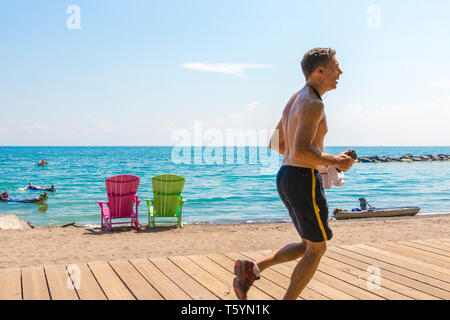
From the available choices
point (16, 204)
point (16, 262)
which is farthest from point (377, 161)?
point (16, 262)

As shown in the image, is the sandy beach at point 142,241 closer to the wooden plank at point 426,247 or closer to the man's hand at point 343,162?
the wooden plank at point 426,247

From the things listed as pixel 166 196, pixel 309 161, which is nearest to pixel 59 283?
pixel 309 161

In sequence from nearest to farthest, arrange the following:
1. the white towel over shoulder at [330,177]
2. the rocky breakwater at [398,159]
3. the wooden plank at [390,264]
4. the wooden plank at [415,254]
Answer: the white towel over shoulder at [330,177]
the wooden plank at [390,264]
the wooden plank at [415,254]
the rocky breakwater at [398,159]

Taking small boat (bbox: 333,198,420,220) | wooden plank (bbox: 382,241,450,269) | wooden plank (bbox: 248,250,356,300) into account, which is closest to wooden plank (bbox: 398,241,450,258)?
wooden plank (bbox: 382,241,450,269)

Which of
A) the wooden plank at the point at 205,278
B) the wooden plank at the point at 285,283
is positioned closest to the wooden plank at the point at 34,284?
the wooden plank at the point at 205,278

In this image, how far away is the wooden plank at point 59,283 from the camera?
2.97 m

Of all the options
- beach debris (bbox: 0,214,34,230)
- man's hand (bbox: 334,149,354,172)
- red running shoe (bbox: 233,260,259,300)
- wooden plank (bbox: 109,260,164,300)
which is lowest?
beach debris (bbox: 0,214,34,230)

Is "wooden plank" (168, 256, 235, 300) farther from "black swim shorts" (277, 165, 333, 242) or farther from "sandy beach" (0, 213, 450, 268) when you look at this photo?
"sandy beach" (0, 213, 450, 268)

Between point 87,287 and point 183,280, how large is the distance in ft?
2.61

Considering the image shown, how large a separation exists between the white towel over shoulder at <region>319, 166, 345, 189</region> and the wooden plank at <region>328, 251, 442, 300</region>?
1.33m

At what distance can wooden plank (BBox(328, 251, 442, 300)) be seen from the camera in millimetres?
3088

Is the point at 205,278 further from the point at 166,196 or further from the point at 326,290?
the point at 166,196

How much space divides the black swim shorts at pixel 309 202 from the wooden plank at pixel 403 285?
4.31ft
